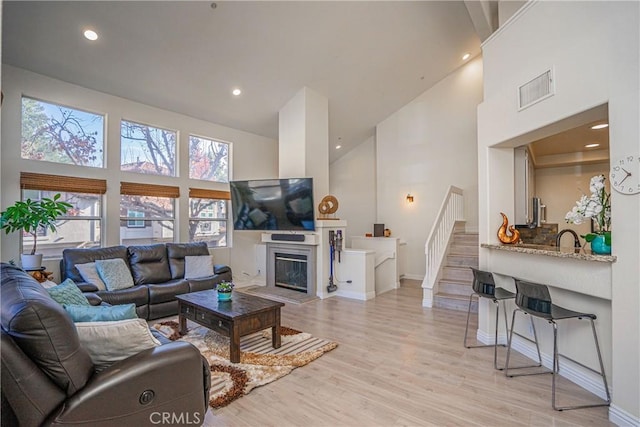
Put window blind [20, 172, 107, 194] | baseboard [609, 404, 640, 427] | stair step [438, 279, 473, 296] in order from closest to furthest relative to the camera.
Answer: baseboard [609, 404, 640, 427] < window blind [20, 172, 107, 194] < stair step [438, 279, 473, 296]

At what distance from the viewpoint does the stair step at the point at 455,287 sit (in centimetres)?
503

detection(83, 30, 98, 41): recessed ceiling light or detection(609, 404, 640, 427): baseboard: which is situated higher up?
detection(83, 30, 98, 41): recessed ceiling light

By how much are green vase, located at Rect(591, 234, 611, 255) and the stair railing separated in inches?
105

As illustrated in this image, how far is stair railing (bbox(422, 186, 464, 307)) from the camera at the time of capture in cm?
509

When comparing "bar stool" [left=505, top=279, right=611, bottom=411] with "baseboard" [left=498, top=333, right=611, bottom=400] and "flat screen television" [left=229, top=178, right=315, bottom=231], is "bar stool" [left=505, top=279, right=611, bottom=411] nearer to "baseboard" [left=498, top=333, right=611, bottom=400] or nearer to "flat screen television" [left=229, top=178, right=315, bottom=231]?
"baseboard" [left=498, top=333, right=611, bottom=400]

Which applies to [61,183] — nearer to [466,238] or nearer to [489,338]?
[489,338]

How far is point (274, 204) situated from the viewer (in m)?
5.74

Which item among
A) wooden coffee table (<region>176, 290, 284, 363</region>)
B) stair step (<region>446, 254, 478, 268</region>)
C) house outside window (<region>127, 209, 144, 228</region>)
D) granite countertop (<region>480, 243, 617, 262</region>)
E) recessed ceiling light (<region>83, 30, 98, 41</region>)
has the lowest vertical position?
wooden coffee table (<region>176, 290, 284, 363</region>)

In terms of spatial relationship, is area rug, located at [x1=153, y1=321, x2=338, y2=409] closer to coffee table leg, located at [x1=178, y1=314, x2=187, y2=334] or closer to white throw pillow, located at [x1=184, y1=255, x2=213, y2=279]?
coffee table leg, located at [x1=178, y1=314, x2=187, y2=334]

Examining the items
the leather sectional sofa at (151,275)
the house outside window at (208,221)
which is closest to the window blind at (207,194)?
the house outside window at (208,221)

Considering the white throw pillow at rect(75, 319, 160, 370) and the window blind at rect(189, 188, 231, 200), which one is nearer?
the white throw pillow at rect(75, 319, 160, 370)

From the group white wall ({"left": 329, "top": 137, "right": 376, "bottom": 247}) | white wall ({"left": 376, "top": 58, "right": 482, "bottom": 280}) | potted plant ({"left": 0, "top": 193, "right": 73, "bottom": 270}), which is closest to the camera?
potted plant ({"left": 0, "top": 193, "right": 73, "bottom": 270})

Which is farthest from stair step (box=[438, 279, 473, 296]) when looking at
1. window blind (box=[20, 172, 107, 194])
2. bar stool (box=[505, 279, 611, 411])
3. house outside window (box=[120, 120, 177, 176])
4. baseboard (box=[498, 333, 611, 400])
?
window blind (box=[20, 172, 107, 194])

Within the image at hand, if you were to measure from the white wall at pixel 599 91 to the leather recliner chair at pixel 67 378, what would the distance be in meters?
2.85
